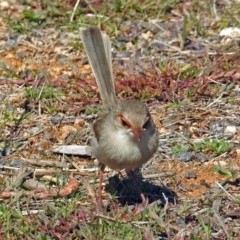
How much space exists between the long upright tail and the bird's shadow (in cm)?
64

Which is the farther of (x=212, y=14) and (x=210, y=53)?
(x=212, y=14)

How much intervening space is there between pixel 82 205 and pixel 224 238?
3.83ft

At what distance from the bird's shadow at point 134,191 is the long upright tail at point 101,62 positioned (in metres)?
0.64

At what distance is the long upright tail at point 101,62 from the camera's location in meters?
6.84

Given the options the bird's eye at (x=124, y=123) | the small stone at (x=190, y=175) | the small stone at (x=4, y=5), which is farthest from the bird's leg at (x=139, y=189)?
the small stone at (x=4, y=5)

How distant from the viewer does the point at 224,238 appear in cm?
599

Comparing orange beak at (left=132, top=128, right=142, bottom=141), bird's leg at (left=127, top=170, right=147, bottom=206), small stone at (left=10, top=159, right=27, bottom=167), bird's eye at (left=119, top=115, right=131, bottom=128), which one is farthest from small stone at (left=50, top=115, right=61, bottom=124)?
orange beak at (left=132, top=128, right=142, bottom=141)

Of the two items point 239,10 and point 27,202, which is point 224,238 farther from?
point 239,10

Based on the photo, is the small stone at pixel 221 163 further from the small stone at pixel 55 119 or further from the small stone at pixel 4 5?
the small stone at pixel 4 5

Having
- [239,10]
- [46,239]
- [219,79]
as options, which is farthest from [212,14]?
[46,239]

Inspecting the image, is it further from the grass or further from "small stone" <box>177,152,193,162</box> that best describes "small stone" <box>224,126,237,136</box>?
"small stone" <box>177,152,193,162</box>

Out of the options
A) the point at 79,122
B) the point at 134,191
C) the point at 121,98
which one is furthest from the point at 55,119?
the point at 134,191

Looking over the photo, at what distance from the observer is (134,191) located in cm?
674

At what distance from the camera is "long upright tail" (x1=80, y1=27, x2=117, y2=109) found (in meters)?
6.84
